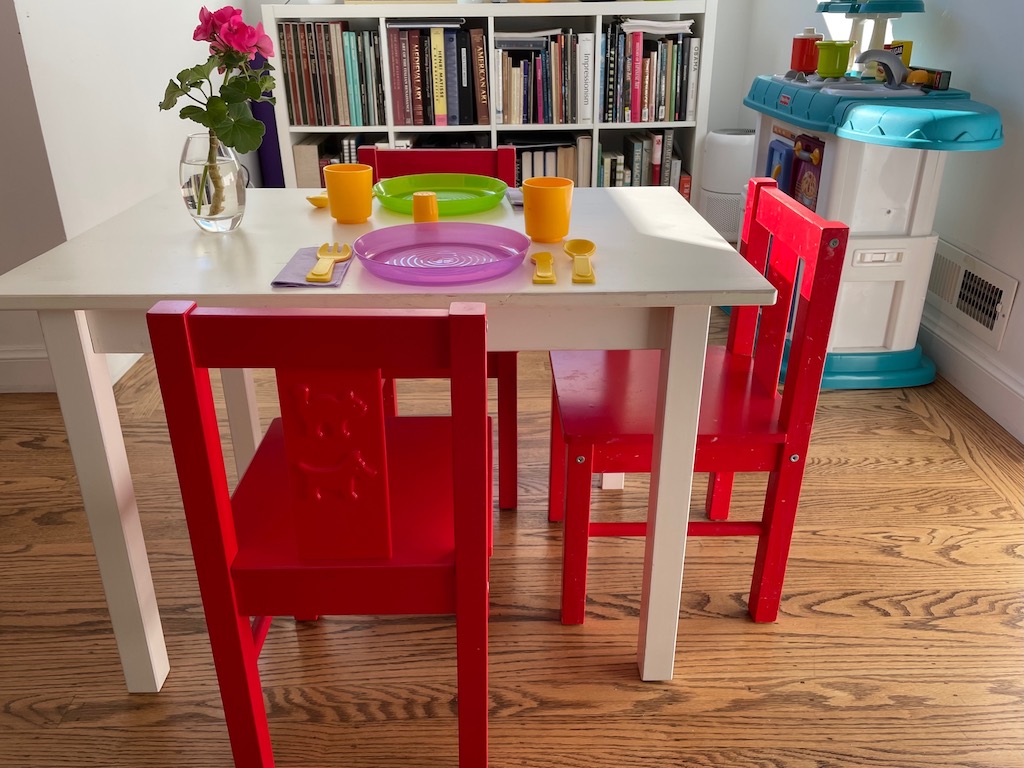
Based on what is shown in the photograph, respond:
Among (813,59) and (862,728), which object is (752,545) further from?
(813,59)

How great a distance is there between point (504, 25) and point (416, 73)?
0.54 meters

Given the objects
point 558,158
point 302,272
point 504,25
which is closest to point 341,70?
point 504,25

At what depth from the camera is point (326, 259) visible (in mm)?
1156

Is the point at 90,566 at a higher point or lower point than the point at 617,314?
lower

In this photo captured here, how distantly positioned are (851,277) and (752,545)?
3.14 feet

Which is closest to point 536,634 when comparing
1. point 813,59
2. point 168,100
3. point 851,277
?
point 168,100

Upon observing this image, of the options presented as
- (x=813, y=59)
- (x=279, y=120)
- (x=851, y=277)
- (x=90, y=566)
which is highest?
(x=813, y=59)

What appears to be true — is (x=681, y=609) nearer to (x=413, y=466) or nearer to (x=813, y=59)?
(x=413, y=466)

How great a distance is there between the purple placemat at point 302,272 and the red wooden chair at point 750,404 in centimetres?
44

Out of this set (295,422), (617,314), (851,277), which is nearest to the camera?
(295,422)

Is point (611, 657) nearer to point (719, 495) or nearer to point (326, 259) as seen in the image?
point (719, 495)

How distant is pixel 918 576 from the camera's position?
5.27ft

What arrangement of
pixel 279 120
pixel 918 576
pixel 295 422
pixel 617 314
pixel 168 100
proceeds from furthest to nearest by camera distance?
pixel 279 120 < pixel 918 576 < pixel 168 100 < pixel 617 314 < pixel 295 422

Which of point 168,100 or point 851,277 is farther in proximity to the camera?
point 851,277
